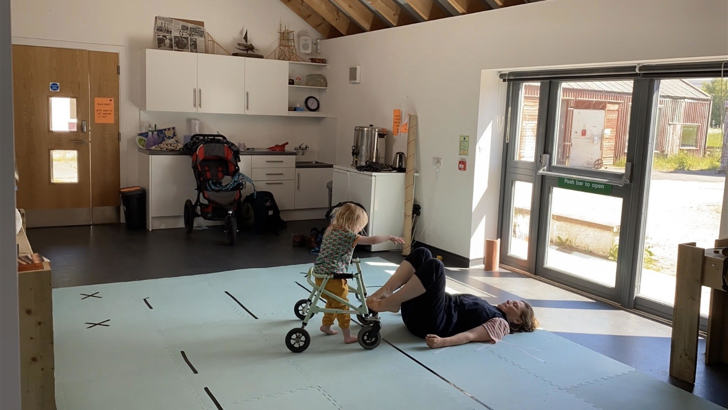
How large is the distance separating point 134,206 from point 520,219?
15.0ft

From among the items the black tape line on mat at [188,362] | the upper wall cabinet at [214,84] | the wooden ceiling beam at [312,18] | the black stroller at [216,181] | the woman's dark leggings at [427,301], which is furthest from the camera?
the wooden ceiling beam at [312,18]

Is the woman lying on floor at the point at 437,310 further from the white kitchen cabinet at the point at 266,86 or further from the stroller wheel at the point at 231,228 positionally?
the white kitchen cabinet at the point at 266,86

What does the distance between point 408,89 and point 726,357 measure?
4.32 m

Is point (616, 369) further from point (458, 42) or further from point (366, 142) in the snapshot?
point (366, 142)


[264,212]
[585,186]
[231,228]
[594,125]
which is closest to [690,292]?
[585,186]

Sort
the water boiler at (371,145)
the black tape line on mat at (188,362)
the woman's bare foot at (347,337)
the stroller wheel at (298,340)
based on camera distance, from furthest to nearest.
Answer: the water boiler at (371,145)
the woman's bare foot at (347,337)
the stroller wheel at (298,340)
the black tape line on mat at (188,362)

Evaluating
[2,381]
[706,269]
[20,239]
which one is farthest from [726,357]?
[20,239]

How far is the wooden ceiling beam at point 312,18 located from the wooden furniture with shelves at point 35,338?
268 inches

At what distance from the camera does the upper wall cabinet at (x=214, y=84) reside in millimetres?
7648

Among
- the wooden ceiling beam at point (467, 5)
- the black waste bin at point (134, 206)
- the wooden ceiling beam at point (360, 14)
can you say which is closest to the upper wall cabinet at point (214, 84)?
the black waste bin at point (134, 206)

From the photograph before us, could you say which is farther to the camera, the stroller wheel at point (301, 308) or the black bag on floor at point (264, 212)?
the black bag on floor at point (264, 212)

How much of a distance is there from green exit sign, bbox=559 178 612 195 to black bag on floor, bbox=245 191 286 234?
362cm

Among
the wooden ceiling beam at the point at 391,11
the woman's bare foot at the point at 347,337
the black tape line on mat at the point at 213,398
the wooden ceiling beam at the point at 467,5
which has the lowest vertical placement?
the black tape line on mat at the point at 213,398

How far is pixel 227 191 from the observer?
7230 mm
